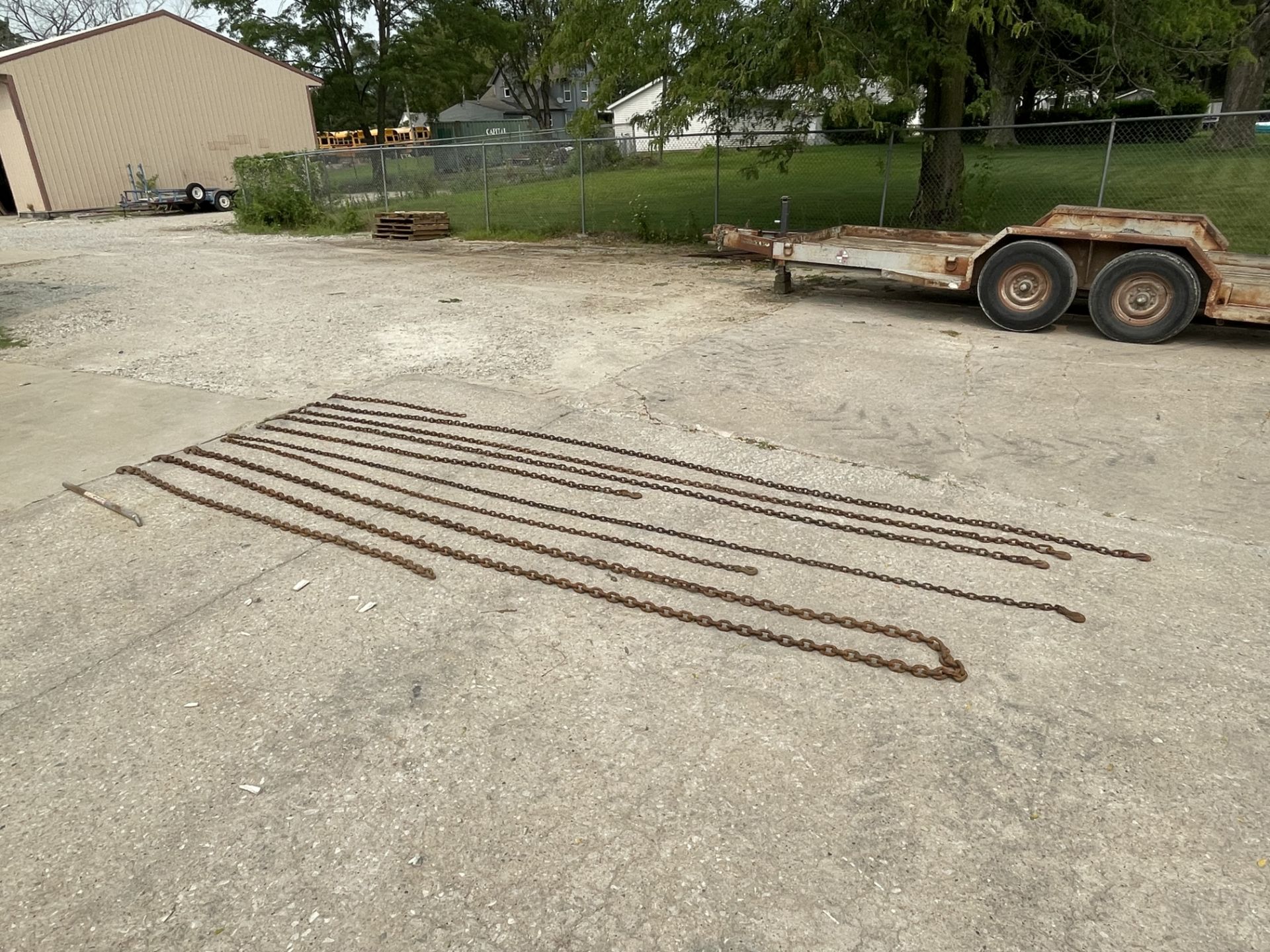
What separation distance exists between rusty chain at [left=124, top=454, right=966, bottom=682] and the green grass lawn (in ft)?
40.2

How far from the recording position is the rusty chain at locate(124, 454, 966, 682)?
11.6ft

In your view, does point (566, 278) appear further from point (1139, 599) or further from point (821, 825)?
point (821, 825)

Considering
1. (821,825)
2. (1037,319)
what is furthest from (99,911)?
(1037,319)

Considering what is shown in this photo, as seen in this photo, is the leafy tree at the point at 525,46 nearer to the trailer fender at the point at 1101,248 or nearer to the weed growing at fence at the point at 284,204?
the weed growing at fence at the point at 284,204

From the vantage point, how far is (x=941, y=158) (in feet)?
46.5

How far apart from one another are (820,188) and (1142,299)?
1377 cm

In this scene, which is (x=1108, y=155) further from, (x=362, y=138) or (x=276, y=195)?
(x=362, y=138)

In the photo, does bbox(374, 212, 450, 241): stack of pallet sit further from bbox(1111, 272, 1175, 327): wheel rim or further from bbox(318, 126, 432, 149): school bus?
bbox(318, 126, 432, 149): school bus

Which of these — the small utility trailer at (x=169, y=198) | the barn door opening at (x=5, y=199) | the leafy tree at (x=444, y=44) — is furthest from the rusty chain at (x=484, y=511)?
the leafy tree at (x=444, y=44)

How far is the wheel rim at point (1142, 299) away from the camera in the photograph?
8102 mm

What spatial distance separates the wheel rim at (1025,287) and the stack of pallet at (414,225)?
13663mm

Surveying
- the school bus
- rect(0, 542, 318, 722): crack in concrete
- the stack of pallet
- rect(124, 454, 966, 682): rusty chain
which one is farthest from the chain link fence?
the school bus

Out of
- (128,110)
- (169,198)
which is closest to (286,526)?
(169,198)

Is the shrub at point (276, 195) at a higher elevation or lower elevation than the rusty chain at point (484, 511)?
higher
